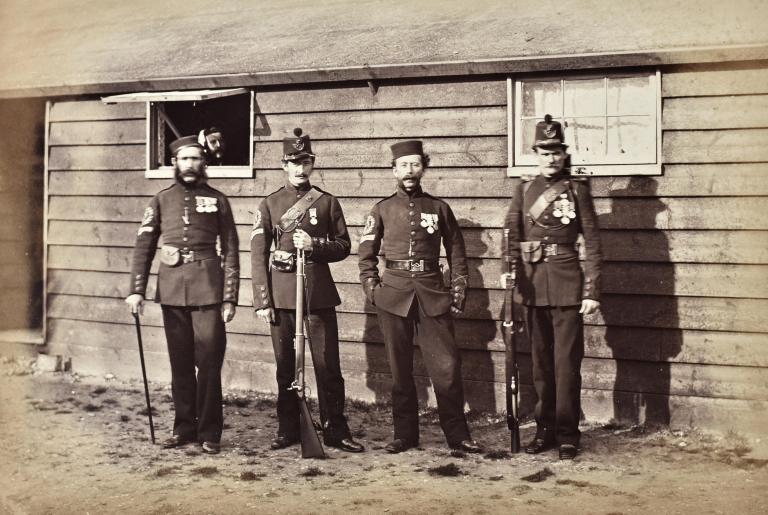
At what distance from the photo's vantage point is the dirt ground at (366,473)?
15.3 feet

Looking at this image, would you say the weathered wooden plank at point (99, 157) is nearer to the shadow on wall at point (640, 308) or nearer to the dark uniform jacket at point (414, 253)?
the dark uniform jacket at point (414, 253)

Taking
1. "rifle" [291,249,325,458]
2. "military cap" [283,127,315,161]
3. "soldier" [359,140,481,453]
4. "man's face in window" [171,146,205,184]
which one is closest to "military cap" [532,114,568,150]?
"soldier" [359,140,481,453]

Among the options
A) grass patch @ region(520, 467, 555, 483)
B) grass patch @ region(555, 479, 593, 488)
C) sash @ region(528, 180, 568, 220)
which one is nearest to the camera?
grass patch @ region(555, 479, 593, 488)

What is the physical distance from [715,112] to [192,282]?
13.2ft

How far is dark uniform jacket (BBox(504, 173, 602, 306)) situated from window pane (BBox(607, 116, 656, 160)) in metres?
0.82

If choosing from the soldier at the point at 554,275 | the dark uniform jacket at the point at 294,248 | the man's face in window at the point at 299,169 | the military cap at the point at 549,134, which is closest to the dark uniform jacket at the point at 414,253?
the dark uniform jacket at the point at 294,248

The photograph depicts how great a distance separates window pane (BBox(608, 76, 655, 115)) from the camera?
626 centimetres

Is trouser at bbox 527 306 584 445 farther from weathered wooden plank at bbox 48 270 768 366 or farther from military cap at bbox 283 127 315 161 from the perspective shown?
military cap at bbox 283 127 315 161

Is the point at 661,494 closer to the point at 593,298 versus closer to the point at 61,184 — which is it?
the point at 593,298

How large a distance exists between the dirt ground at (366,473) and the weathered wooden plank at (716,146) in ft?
6.72

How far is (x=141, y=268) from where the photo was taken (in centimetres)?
583

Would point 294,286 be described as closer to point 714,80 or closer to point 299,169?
point 299,169

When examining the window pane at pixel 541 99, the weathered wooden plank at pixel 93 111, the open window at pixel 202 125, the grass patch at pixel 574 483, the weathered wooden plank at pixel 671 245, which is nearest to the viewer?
the grass patch at pixel 574 483

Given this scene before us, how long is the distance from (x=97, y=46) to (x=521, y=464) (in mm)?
6373
